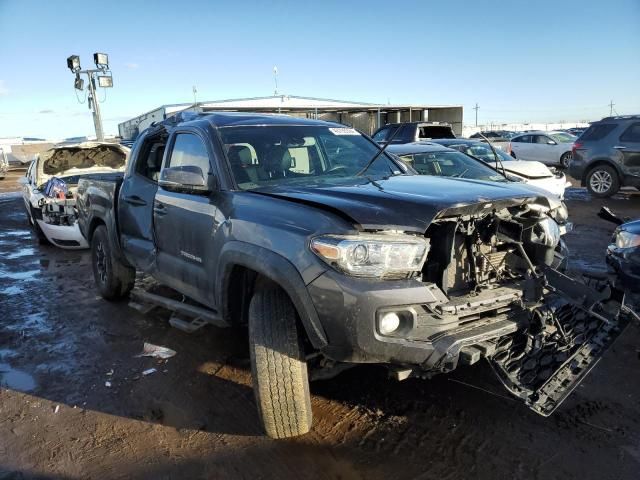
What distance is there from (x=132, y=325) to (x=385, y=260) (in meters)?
3.38

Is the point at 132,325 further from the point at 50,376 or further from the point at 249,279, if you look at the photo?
the point at 249,279

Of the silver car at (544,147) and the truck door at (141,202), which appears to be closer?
the truck door at (141,202)

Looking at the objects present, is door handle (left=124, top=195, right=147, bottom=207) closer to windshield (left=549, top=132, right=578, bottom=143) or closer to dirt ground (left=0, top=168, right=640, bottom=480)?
dirt ground (left=0, top=168, right=640, bottom=480)

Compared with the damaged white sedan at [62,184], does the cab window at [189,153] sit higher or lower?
higher

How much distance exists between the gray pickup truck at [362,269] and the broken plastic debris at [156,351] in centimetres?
72

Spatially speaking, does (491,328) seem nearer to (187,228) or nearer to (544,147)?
(187,228)

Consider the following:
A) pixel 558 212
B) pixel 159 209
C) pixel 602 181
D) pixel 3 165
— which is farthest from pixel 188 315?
pixel 3 165

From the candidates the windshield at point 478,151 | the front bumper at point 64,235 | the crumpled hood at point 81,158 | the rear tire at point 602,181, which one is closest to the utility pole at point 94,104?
the crumpled hood at point 81,158

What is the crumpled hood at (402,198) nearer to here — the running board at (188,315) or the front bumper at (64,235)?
the running board at (188,315)

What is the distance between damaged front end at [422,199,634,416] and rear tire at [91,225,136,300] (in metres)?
3.68

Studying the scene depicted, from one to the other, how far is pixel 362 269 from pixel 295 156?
1.61 m

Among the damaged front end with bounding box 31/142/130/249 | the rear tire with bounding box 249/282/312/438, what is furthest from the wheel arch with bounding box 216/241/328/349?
the damaged front end with bounding box 31/142/130/249

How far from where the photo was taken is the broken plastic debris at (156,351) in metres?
4.35

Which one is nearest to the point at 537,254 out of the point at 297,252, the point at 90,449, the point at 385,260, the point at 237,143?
the point at 385,260
